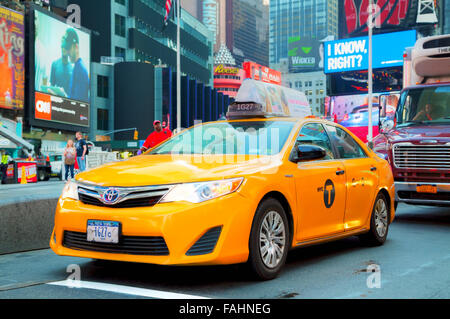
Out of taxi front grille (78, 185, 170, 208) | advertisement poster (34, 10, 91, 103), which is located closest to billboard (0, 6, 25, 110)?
advertisement poster (34, 10, 91, 103)

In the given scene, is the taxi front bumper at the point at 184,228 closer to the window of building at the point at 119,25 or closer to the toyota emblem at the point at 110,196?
the toyota emblem at the point at 110,196

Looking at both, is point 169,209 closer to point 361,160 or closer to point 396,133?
point 361,160

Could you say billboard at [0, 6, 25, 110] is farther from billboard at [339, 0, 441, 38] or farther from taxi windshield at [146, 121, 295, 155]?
taxi windshield at [146, 121, 295, 155]

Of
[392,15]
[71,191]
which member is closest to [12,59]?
[392,15]

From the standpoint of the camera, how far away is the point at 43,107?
5962 centimetres

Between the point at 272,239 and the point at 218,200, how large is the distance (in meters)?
0.81

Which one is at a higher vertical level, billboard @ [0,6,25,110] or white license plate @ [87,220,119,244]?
billboard @ [0,6,25,110]

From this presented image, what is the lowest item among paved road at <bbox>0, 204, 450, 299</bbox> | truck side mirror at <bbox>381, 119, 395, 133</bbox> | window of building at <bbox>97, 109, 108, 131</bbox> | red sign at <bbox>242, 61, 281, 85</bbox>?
paved road at <bbox>0, 204, 450, 299</bbox>

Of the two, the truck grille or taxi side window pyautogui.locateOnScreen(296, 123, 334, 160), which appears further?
the truck grille

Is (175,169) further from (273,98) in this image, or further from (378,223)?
(273,98)

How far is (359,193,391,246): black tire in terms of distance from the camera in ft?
25.1

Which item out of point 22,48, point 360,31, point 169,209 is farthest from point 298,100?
point 360,31

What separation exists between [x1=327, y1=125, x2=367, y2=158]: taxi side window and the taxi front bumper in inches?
92.4

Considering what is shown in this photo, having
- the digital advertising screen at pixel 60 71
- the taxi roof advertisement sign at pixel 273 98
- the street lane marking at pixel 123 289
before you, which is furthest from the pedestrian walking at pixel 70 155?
the digital advertising screen at pixel 60 71
